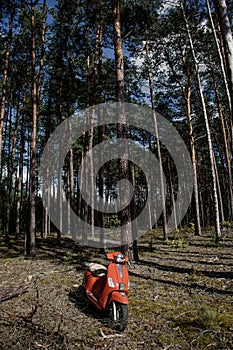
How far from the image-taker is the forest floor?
4.02 meters

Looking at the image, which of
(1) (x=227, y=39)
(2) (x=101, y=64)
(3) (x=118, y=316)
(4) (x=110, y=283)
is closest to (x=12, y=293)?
(4) (x=110, y=283)

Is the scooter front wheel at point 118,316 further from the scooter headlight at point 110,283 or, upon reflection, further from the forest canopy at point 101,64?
the forest canopy at point 101,64

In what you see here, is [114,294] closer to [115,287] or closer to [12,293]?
[115,287]

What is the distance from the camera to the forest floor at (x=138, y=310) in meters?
4.02

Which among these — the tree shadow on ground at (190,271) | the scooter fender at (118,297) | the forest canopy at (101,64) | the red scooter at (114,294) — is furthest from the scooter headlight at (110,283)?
the forest canopy at (101,64)

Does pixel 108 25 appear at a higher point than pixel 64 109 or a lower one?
higher

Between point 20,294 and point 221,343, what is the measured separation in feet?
16.2

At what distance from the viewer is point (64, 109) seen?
19.8m

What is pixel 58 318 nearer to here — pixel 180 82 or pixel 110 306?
pixel 110 306

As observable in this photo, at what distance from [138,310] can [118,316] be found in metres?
0.80

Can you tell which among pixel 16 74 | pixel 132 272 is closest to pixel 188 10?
pixel 16 74

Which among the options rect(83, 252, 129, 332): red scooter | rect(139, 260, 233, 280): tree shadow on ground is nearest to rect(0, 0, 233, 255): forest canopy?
rect(139, 260, 233, 280): tree shadow on ground

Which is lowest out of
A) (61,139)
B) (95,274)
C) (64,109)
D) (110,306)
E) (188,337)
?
(188,337)

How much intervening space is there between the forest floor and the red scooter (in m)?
0.21
